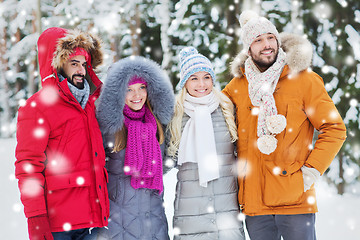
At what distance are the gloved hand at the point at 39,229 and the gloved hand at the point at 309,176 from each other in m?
2.12

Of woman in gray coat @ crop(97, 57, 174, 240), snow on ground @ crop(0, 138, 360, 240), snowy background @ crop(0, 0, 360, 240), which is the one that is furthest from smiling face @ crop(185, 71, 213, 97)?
snow on ground @ crop(0, 138, 360, 240)

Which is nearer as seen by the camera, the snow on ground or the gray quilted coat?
the gray quilted coat

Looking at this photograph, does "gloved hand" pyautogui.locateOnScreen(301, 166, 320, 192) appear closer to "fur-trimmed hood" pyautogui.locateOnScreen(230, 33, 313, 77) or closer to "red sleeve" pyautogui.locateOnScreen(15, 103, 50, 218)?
"fur-trimmed hood" pyautogui.locateOnScreen(230, 33, 313, 77)

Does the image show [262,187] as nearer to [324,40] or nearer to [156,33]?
[324,40]

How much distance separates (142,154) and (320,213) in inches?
167

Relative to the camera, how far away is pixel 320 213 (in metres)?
5.69

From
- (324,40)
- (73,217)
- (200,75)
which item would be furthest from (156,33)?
(73,217)

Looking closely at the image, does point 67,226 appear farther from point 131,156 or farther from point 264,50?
point 264,50

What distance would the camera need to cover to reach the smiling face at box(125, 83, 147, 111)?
9.88 feet

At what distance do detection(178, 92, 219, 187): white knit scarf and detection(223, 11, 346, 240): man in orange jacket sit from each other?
32cm

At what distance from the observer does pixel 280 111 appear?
116 inches

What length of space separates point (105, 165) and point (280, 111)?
67.0 inches

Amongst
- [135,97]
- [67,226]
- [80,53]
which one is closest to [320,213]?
[135,97]

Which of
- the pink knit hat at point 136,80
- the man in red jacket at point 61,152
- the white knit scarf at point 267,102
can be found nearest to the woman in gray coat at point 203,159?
the white knit scarf at point 267,102
